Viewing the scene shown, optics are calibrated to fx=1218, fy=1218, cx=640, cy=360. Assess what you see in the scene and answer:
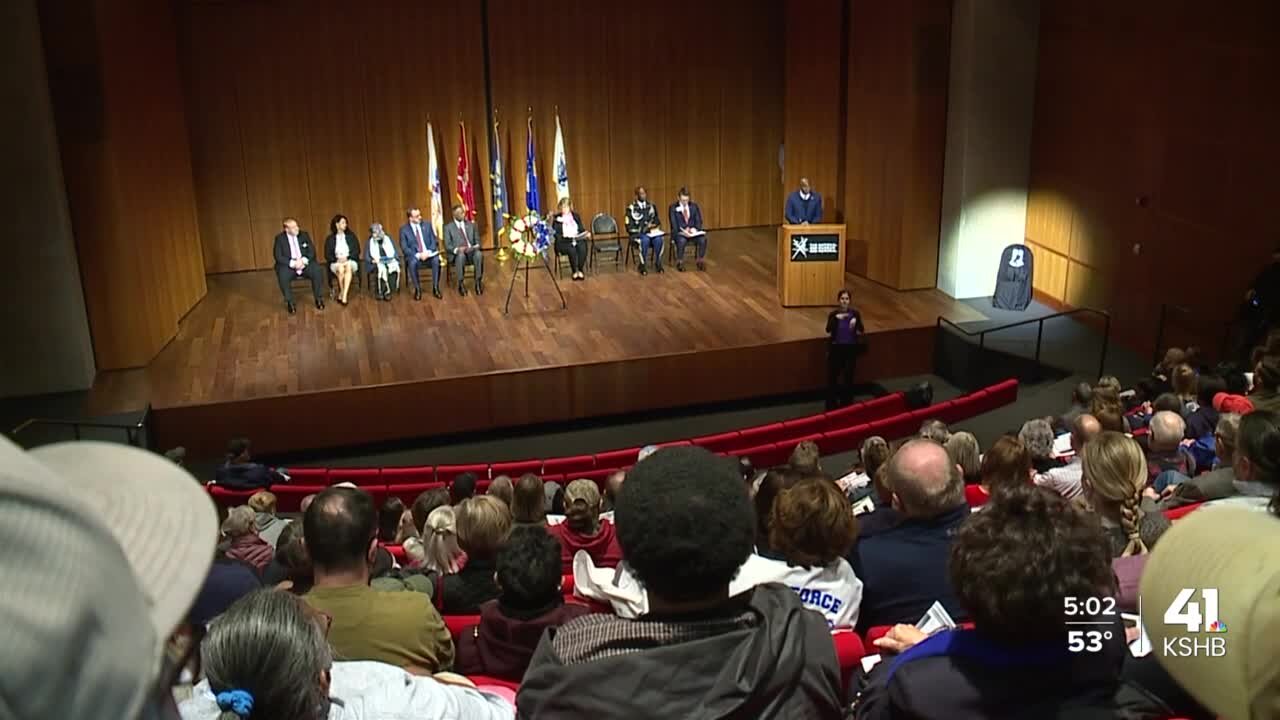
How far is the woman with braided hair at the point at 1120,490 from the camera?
152 inches

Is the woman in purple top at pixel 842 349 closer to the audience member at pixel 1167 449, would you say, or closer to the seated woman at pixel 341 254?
the audience member at pixel 1167 449

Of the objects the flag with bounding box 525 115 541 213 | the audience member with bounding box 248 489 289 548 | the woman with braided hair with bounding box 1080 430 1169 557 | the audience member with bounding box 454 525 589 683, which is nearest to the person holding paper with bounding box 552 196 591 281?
the flag with bounding box 525 115 541 213

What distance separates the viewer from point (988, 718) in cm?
203

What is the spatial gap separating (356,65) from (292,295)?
3130mm

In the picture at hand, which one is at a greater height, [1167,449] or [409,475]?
[1167,449]

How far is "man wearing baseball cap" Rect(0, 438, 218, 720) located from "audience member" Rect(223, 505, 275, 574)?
4.78 m

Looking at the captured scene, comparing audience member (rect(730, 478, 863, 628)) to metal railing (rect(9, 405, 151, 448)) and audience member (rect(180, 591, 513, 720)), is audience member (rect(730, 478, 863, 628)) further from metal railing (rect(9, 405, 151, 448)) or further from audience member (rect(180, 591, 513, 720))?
metal railing (rect(9, 405, 151, 448))

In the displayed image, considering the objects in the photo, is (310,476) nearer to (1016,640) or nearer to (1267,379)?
(1267,379)

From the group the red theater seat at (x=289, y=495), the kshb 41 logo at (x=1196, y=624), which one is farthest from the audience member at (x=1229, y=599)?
the red theater seat at (x=289, y=495)

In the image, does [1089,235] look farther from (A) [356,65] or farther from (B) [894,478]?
(B) [894,478]

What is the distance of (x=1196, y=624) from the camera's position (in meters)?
1.14

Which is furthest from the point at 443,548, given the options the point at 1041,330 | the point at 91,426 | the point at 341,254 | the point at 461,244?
the point at 461,244

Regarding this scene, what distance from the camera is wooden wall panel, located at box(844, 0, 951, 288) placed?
13117 mm

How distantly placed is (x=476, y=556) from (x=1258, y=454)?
2.59m
